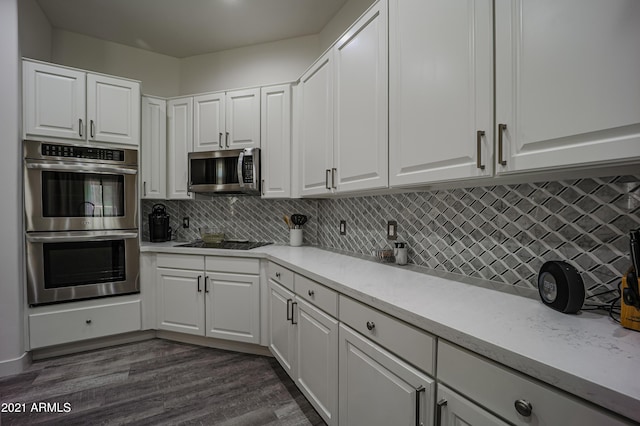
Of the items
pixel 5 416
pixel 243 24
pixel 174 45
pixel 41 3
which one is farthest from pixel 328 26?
pixel 5 416

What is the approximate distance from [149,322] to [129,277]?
0.47 meters

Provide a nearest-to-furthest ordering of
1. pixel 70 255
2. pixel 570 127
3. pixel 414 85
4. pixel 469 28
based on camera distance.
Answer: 1. pixel 570 127
2. pixel 469 28
3. pixel 414 85
4. pixel 70 255

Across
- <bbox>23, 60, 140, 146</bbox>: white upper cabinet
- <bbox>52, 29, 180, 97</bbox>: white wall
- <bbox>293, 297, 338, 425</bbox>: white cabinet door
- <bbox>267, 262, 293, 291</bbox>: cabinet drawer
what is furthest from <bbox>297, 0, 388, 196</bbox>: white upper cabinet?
<bbox>52, 29, 180, 97</bbox>: white wall

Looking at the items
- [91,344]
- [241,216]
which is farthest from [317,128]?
[91,344]

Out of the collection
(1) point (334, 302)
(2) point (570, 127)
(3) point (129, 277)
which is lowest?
(3) point (129, 277)

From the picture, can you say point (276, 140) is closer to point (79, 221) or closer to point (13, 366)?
point (79, 221)

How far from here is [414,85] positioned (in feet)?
4.36

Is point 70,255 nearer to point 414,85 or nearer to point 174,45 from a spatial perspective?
point 174,45

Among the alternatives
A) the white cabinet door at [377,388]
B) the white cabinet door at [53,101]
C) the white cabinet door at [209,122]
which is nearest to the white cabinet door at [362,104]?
the white cabinet door at [377,388]

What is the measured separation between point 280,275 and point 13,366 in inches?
83.5

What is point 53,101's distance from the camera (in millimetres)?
2377

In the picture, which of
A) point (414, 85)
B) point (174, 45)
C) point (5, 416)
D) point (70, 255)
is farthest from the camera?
point (174, 45)

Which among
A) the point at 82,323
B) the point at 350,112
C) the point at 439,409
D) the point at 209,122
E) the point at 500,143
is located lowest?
the point at 82,323

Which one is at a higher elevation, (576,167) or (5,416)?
(576,167)
